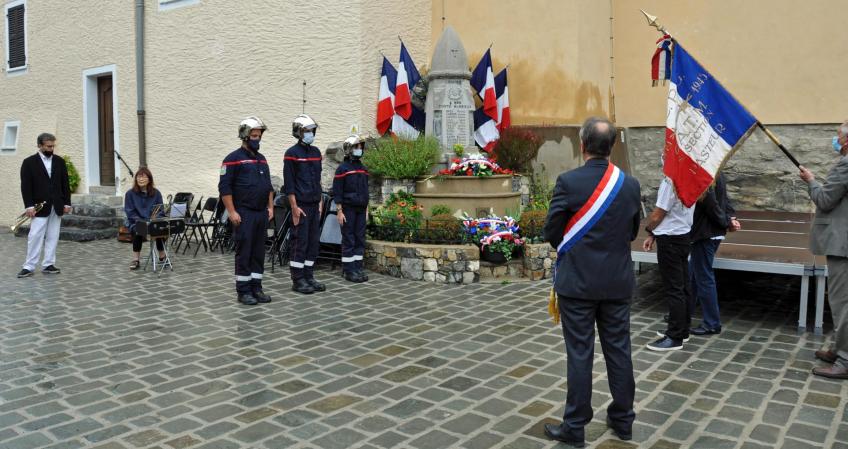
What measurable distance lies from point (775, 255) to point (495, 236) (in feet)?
10.3

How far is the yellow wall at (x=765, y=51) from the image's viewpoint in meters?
10.1

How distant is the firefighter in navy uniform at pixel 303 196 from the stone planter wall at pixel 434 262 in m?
1.16

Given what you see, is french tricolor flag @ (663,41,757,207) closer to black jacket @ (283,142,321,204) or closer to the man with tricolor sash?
the man with tricolor sash

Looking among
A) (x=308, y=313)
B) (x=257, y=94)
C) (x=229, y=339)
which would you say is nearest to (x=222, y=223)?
(x=257, y=94)

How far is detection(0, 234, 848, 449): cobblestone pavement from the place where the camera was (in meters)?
3.78

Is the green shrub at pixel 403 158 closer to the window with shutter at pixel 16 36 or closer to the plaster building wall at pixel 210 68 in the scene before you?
the plaster building wall at pixel 210 68

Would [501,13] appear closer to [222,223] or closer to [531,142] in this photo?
[531,142]

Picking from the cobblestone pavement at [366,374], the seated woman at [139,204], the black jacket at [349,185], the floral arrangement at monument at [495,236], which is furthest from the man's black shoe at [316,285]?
the seated woman at [139,204]

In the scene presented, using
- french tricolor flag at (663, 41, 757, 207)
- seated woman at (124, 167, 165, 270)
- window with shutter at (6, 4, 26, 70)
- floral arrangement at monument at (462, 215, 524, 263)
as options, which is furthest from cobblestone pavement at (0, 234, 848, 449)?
window with shutter at (6, 4, 26, 70)

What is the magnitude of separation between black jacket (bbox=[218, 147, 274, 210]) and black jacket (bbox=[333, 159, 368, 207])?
144 cm

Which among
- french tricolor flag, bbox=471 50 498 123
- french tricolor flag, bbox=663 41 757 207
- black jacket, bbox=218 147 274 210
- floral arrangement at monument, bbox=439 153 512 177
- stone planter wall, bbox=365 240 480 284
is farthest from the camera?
french tricolor flag, bbox=471 50 498 123

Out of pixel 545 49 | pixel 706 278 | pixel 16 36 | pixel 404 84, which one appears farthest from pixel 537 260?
pixel 16 36

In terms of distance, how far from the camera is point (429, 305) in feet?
23.1

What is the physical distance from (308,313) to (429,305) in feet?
4.20
